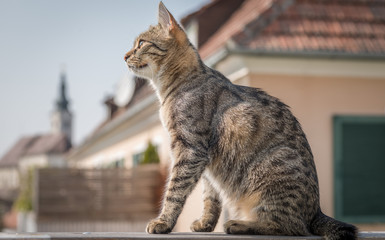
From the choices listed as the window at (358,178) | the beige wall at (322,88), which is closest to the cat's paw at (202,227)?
the beige wall at (322,88)

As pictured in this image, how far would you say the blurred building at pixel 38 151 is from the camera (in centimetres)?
6744

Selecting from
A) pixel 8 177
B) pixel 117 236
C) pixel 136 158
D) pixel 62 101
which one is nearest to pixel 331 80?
pixel 117 236

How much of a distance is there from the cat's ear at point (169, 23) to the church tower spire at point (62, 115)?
88657 millimetres

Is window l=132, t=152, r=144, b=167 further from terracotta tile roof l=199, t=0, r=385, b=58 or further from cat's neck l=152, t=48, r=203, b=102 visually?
cat's neck l=152, t=48, r=203, b=102

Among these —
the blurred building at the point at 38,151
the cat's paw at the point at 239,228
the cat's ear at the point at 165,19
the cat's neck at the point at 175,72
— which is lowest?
the cat's paw at the point at 239,228

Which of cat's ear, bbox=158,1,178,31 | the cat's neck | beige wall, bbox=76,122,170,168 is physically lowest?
the cat's neck

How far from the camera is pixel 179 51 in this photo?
3.95 meters

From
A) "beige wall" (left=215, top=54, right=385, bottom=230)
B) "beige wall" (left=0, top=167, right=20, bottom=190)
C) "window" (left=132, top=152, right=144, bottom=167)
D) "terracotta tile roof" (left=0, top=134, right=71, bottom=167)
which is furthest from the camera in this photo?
"beige wall" (left=0, top=167, right=20, bottom=190)

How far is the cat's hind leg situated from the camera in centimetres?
383

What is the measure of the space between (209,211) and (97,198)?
10.3m

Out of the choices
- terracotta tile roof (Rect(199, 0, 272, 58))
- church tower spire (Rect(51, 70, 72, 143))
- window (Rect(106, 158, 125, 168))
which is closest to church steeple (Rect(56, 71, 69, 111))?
church tower spire (Rect(51, 70, 72, 143))

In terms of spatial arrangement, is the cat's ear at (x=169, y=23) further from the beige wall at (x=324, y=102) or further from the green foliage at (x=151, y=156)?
the green foliage at (x=151, y=156)

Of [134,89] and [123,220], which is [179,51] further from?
[134,89]

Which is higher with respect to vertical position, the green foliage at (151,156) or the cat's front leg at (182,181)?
the green foliage at (151,156)
